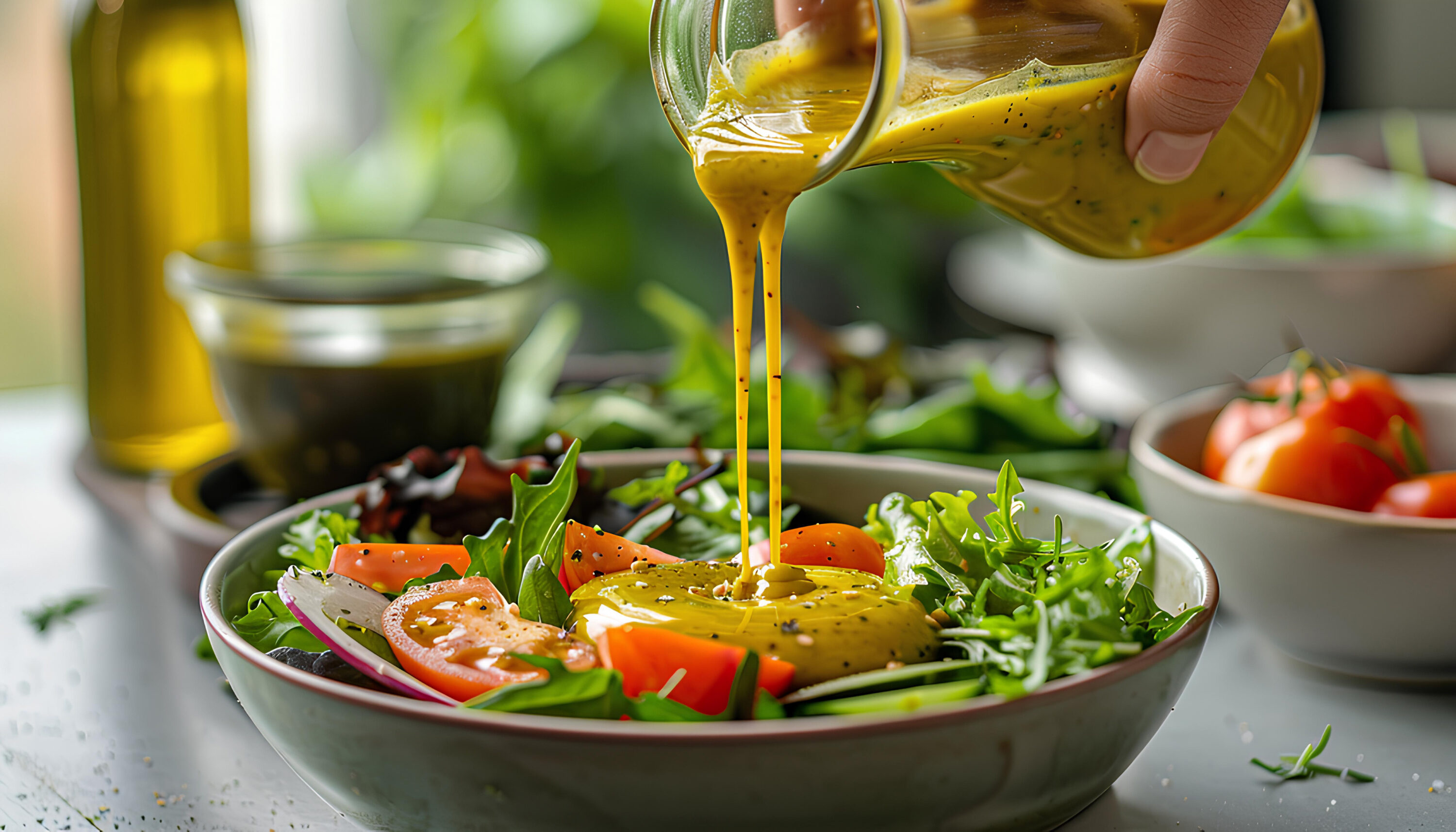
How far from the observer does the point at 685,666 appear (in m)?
0.72

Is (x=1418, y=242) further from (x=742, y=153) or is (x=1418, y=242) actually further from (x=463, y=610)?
(x=463, y=610)

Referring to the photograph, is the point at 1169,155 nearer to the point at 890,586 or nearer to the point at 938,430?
the point at 890,586

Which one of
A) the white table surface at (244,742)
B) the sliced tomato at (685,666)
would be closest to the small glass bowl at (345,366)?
the white table surface at (244,742)

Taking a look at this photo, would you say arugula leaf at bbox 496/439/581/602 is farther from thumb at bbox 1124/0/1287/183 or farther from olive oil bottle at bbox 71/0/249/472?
olive oil bottle at bbox 71/0/249/472

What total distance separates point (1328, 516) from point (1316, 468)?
16cm

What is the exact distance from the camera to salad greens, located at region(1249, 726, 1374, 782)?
88cm

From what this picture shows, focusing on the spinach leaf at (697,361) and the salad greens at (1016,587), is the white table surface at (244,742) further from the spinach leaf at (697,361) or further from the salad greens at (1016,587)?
the spinach leaf at (697,361)

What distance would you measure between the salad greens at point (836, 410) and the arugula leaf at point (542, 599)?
13.9 inches

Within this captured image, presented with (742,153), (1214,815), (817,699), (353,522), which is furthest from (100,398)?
(1214,815)

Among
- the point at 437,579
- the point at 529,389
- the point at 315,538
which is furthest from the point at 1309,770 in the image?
the point at 529,389

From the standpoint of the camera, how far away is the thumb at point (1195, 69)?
83 cm

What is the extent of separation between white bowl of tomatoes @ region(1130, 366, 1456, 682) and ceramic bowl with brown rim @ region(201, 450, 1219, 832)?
0.30m

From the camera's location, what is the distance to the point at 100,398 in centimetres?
162

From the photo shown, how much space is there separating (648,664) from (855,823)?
17 cm
